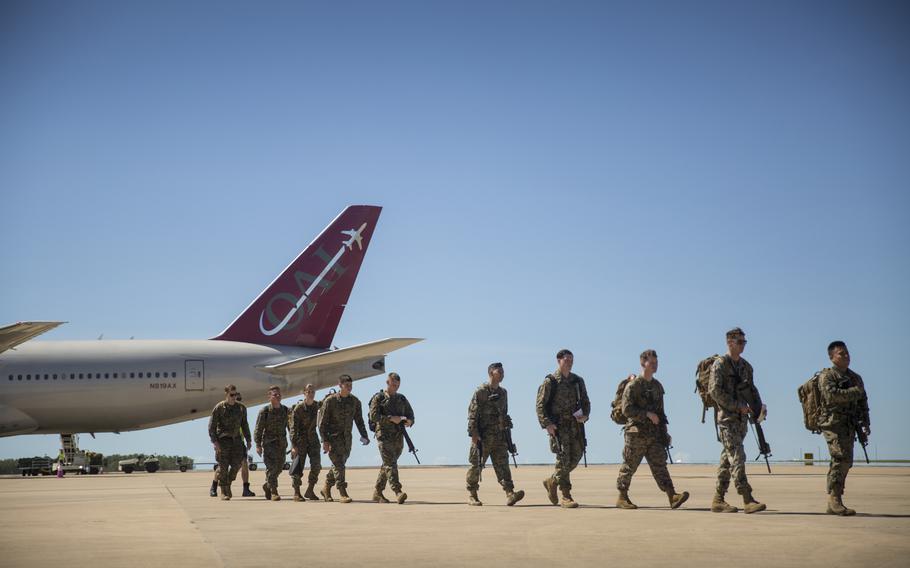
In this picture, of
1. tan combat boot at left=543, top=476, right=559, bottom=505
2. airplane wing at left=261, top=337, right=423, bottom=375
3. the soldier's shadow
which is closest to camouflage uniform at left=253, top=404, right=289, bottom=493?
tan combat boot at left=543, top=476, right=559, bottom=505

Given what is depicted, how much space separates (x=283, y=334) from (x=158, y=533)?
25.3m

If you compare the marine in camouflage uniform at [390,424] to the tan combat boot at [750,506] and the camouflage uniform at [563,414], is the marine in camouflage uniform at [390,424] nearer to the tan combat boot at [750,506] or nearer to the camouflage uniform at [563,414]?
the camouflage uniform at [563,414]

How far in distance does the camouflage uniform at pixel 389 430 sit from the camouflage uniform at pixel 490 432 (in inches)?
56.5

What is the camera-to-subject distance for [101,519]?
12.1m

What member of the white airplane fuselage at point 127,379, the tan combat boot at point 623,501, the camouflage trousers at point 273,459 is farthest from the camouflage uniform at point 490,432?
the white airplane fuselage at point 127,379

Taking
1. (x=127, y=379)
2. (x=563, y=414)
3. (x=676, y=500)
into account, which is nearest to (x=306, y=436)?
(x=563, y=414)

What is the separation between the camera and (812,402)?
11.8 metres

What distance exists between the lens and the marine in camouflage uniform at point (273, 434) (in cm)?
1717

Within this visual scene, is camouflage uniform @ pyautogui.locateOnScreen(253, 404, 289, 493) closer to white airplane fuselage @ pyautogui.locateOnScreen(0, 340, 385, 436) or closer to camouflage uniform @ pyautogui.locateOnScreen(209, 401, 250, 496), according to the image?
camouflage uniform @ pyautogui.locateOnScreen(209, 401, 250, 496)

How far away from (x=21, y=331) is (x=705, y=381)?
69.5 ft

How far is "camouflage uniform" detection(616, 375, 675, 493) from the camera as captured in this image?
42.6 feet

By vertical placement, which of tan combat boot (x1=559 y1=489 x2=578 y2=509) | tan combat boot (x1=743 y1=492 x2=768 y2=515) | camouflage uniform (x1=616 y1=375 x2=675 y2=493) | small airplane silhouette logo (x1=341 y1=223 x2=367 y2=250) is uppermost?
small airplane silhouette logo (x1=341 y1=223 x2=367 y2=250)

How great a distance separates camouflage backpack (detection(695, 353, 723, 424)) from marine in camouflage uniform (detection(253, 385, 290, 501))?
764 centimetres

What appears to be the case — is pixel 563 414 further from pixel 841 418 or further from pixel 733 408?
pixel 841 418
